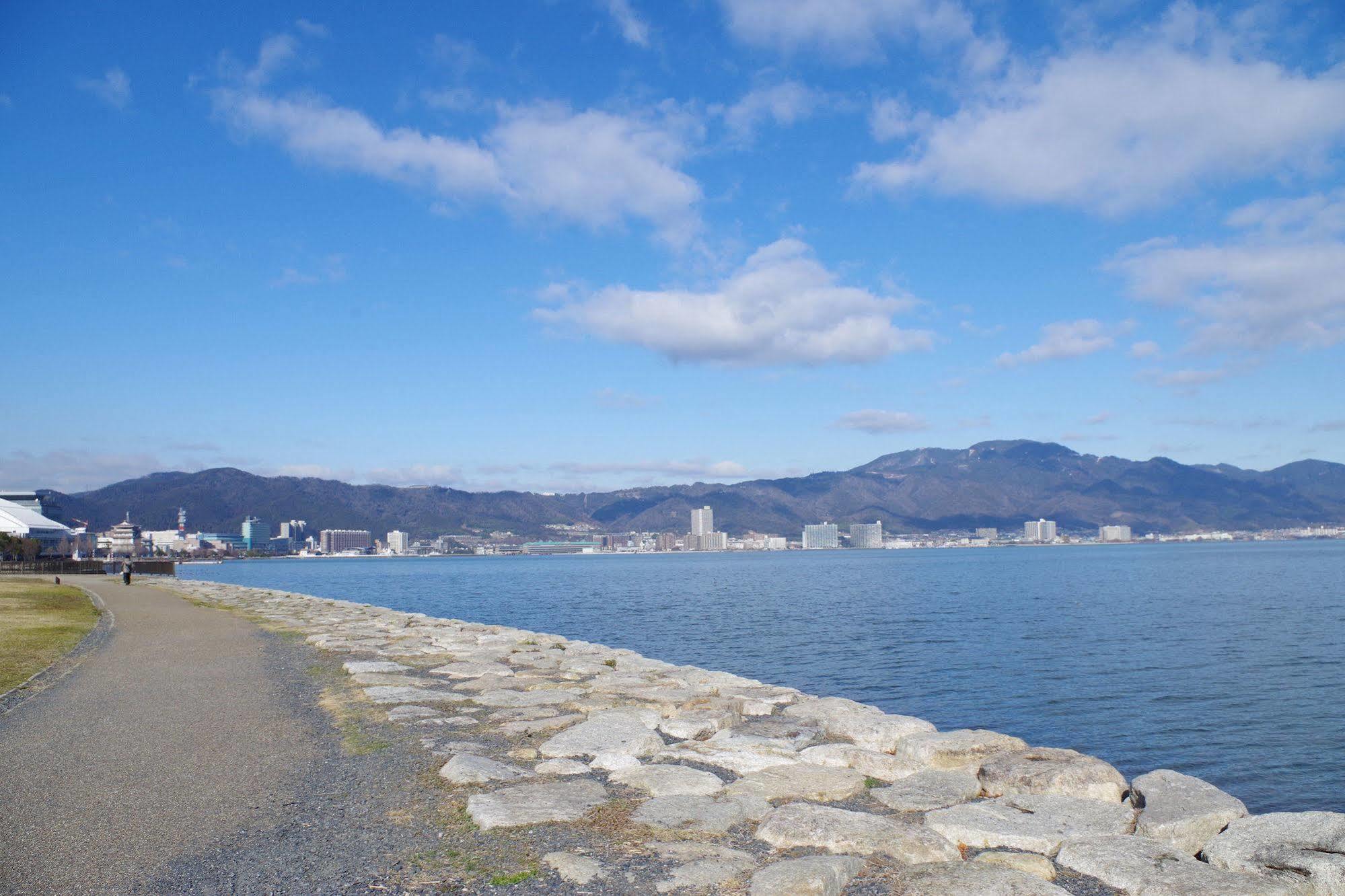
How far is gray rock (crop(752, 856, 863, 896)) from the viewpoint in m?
4.38

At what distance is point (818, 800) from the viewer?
20.3 feet

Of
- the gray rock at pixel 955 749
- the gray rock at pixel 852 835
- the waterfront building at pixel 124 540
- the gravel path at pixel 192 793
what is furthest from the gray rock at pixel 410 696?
the waterfront building at pixel 124 540

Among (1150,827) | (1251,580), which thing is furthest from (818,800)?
(1251,580)

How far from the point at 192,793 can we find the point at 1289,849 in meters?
7.19

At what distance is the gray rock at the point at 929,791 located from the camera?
6.02 meters

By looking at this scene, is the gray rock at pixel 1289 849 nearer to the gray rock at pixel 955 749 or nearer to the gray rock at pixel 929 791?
the gray rock at pixel 929 791

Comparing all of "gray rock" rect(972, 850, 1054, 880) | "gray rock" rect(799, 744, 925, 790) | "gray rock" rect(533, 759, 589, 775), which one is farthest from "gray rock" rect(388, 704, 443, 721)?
"gray rock" rect(972, 850, 1054, 880)

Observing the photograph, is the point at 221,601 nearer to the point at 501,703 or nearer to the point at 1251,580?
the point at 501,703

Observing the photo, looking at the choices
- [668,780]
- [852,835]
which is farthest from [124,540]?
[852,835]

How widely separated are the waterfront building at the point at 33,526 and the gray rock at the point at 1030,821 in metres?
102

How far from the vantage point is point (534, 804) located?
5.82 metres

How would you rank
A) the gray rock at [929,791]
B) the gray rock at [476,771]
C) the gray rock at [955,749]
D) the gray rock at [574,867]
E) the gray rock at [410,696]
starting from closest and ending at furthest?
1. the gray rock at [574,867]
2. the gray rock at [929,791]
3. the gray rock at [476,771]
4. the gray rock at [955,749]
5. the gray rock at [410,696]

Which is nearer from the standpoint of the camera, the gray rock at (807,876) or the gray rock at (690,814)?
the gray rock at (807,876)

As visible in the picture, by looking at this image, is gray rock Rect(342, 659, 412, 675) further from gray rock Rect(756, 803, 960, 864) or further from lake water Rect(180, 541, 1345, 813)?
lake water Rect(180, 541, 1345, 813)
